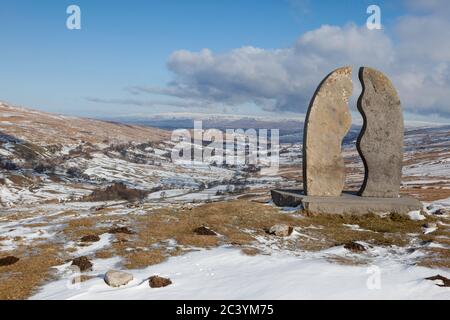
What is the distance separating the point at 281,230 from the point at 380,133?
37.3ft

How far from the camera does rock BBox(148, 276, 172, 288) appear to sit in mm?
14977

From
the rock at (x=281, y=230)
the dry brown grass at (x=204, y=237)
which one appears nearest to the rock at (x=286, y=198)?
the dry brown grass at (x=204, y=237)

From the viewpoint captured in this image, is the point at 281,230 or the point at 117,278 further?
the point at 281,230

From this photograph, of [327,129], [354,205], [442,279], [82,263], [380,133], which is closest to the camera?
[442,279]

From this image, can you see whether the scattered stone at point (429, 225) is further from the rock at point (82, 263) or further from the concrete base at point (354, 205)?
the rock at point (82, 263)

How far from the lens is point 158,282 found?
49.5 ft

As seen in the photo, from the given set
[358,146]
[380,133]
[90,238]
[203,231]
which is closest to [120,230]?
[90,238]

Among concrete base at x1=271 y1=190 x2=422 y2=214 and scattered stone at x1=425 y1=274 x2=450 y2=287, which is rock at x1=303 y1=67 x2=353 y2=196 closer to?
concrete base at x1=271 y1=190 x2=422 y2=214

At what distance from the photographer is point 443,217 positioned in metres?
30.6

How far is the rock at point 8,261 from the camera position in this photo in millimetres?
17859

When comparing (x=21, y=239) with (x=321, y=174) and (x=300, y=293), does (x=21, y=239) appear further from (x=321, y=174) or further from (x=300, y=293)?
(x=321, y=174)

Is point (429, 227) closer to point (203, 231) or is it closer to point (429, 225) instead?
point (429, 225)
